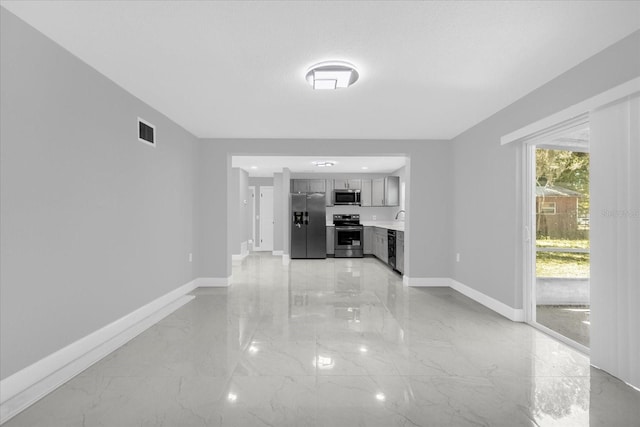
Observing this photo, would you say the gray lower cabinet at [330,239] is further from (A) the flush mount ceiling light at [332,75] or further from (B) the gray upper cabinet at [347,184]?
(A) the flush mount ceiling light at [332,75]

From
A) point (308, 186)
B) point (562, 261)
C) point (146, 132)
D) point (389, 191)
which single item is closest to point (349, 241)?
point (389, 191)

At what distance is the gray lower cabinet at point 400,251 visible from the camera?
18.4 ft

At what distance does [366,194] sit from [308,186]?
5.25 ft

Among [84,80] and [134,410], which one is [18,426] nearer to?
[134,410]

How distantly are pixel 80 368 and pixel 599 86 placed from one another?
426cm

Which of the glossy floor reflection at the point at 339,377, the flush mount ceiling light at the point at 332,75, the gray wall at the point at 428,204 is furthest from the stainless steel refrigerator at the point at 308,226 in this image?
the flush mount ceiling light at the point at 332,75

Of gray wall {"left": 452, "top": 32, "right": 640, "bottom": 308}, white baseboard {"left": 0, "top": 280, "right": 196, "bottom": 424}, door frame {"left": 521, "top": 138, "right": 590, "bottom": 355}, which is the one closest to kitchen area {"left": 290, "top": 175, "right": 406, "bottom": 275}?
gray wall {"left": 452, "top": 32, "right": 640, "bottom": 308}

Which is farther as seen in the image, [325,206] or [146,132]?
[325,206]

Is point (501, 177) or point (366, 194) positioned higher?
point (366, 194)

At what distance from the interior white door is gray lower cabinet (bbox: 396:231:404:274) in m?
4.56

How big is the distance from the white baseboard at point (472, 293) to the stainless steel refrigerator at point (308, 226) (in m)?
3.14

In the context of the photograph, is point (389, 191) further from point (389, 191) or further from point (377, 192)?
point (377, 192)

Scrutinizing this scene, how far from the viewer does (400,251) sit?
571 cm

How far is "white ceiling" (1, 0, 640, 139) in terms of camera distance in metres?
1.80
